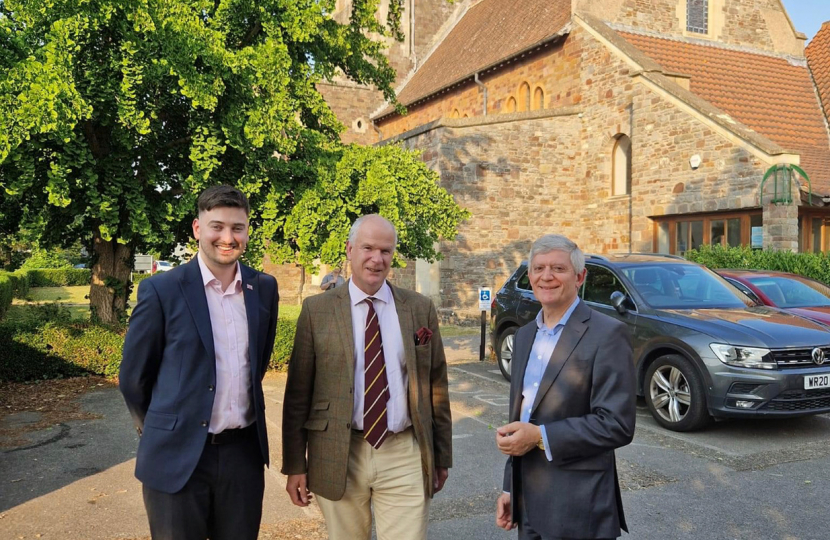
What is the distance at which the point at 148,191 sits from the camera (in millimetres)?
10109

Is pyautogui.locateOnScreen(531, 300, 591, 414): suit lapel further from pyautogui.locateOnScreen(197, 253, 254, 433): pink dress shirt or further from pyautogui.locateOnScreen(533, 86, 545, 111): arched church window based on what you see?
pyautogui.locateOnScreen(533, 86, 545, 111): arched church window

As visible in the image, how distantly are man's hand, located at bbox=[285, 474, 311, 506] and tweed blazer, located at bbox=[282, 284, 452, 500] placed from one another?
0.03 m

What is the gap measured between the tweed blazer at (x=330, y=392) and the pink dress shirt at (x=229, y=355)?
0.21 meters

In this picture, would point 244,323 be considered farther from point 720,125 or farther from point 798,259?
point 720,125

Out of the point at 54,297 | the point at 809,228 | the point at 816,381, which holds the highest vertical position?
the point at 809,228

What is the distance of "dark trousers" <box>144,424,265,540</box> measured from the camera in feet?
8.54

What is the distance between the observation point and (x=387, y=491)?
288 cm

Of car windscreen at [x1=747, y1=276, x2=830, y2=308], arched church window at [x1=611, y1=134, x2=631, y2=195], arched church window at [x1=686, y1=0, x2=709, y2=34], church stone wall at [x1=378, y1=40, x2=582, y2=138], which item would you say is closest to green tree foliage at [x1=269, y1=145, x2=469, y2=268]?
car windscreen at [x1=747, y1=276, x2=830, y2=308]

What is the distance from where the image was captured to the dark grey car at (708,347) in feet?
21.5

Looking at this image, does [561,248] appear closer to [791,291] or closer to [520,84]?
[791,291]

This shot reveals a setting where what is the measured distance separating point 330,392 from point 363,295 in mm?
435

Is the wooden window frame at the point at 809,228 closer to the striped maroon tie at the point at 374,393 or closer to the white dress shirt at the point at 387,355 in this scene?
the white dress shirt at the point at 387,355

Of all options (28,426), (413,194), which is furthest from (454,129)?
(28,426)

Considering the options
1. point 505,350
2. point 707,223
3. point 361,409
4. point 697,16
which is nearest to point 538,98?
point 697,16
